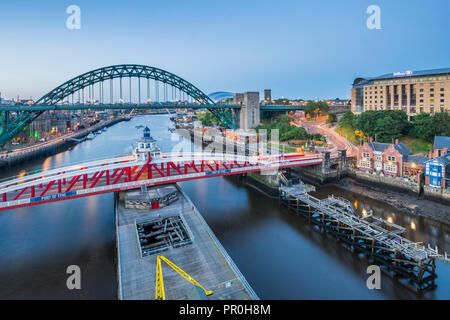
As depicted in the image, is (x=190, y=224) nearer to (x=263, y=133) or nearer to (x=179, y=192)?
(x=179, y=192)

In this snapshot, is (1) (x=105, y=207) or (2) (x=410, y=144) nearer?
(1) (x=105, y=207)

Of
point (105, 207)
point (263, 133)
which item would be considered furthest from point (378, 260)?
point (263, 133)

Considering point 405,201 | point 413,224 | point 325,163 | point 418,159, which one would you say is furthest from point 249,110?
point 413,224

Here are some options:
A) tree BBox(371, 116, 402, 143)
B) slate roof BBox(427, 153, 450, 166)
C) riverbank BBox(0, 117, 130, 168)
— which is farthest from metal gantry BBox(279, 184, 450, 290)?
riverbank BBox(0, 117, 130, 168)

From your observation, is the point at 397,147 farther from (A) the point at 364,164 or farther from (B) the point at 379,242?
(B) the point at 379,242

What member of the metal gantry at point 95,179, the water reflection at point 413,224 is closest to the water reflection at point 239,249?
the water reflection at point 413,224

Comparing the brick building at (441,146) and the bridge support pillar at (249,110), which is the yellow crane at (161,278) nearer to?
the brick building at (441,146)
